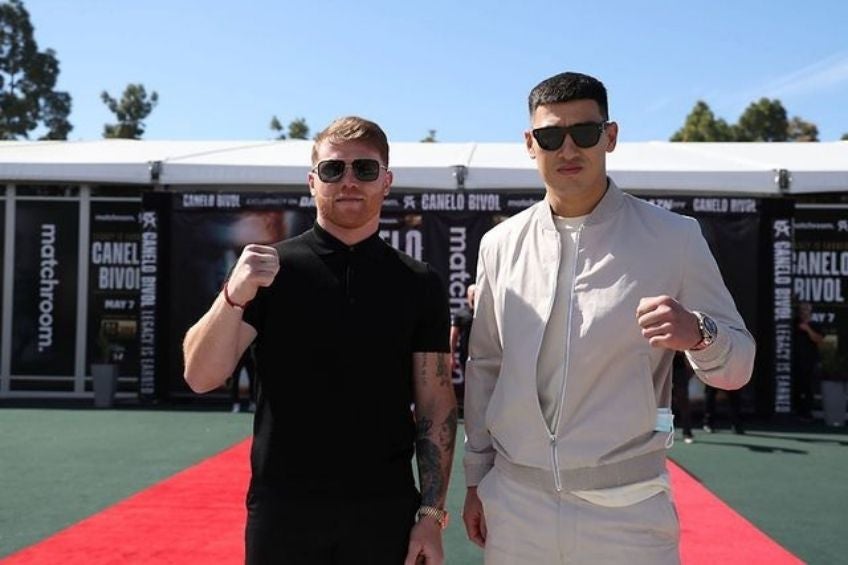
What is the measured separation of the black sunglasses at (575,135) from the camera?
2408mm

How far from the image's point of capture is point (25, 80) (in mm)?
40031

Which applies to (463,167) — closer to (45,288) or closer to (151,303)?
(151,303)

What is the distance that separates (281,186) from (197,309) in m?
2.31

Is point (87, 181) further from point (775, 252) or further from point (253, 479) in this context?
point (253, 479)

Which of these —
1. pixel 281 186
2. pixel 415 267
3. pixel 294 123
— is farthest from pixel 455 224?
pixel 294 123

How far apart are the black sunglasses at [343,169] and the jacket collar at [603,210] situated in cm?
53

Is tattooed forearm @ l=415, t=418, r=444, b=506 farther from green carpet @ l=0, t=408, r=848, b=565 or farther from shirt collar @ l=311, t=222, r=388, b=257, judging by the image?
green carpet @ l=0, t=408, r=848, b=565

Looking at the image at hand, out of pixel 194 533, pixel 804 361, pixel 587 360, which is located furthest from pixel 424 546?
pixel 804 361

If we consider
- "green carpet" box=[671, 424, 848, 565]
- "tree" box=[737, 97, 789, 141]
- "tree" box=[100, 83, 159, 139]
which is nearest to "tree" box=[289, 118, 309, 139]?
"tree" box=[100, 83, 159, 139]

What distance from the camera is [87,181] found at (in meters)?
13.2

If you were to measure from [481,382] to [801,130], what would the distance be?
46.2 m

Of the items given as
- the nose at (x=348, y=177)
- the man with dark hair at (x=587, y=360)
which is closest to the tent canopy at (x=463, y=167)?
the man with dark hair at (x=587, y=360)

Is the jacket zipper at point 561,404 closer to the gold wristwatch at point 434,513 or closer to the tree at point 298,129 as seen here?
the gold wristwatch at point 434,513

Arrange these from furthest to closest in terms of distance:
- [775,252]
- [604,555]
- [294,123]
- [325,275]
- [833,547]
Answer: [294,123], [775,252], [833,547], [325,275], [604,555]
